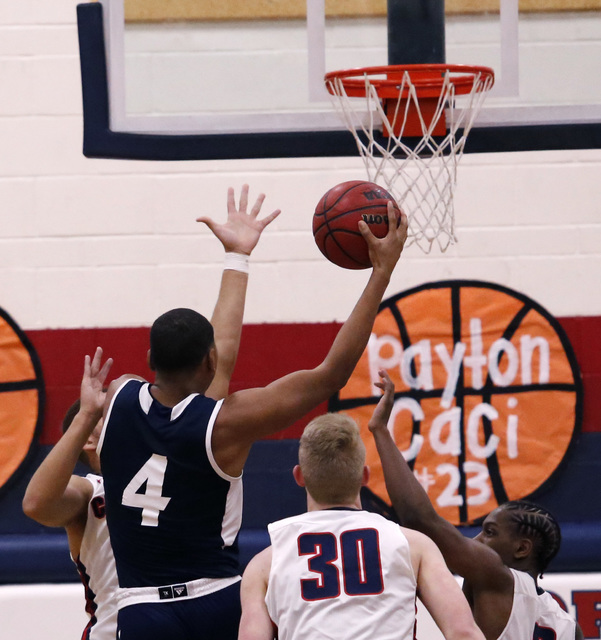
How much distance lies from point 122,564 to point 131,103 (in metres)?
2.86

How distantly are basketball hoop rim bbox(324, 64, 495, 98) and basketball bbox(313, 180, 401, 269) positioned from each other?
128 cm

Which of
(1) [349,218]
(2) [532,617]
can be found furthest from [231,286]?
(2) [532,617]

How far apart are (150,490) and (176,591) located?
0.28 m

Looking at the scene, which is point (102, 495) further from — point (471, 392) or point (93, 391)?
point (471, 392)

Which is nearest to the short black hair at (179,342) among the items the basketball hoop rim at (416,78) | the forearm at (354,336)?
the forearm at (354,336)

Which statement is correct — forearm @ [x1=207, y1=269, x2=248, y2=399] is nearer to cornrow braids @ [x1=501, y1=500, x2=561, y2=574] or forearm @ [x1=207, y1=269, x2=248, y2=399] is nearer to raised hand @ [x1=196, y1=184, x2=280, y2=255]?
raised hand @ [x1=196, y1=184, x2=280, y2=255]

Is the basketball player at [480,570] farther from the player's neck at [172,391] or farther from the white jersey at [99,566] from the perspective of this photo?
the white jersey at [99,566]

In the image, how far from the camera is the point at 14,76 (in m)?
4.85

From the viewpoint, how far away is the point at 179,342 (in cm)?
246

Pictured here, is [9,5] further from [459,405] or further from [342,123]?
[459,405]

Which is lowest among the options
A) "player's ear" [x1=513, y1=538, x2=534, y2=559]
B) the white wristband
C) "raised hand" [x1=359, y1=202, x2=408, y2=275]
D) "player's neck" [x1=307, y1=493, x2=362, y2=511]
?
"player's ear" [x1=513, y1=538, x2=534, y2=559]

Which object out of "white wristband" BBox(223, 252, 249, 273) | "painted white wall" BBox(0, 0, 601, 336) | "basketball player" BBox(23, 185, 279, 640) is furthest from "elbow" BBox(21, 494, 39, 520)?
"painted white wall" BBox(0, 0, 601, 336)

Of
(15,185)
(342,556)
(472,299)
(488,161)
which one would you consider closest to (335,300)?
(472,299)

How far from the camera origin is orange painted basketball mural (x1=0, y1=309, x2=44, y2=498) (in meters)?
4.80
